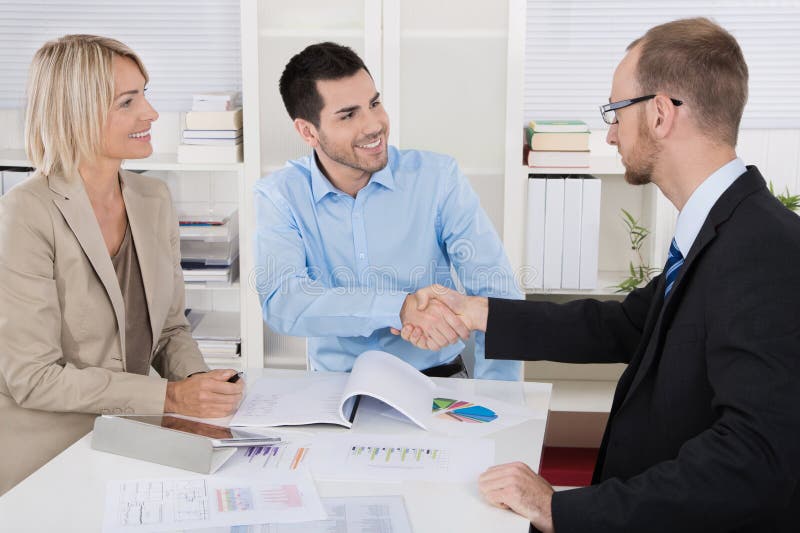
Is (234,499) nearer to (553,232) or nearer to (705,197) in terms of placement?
(705,197)

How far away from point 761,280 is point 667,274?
0.34m

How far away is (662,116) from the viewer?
5.58 feet

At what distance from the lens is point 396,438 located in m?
1.82

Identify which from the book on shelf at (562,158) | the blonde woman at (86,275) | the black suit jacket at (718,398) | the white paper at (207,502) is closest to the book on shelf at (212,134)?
the book on shelf at (562,158)

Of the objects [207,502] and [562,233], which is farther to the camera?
[562,233]

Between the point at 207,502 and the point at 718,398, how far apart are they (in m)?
0.84

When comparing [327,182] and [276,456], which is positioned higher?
[327,182]

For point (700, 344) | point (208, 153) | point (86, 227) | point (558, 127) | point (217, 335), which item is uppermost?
point (558, 127)

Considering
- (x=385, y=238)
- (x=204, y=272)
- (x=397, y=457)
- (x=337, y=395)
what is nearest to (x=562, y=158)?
(x=385, y=238)

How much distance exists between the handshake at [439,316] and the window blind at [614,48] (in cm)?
178

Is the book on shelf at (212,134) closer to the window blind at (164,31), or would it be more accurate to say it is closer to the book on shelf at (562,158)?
the window blind at (164,31)

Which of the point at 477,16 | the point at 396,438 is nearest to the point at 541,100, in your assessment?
the point at 477,16

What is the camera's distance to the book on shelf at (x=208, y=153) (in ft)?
12.0

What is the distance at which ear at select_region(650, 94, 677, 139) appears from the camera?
168cm
